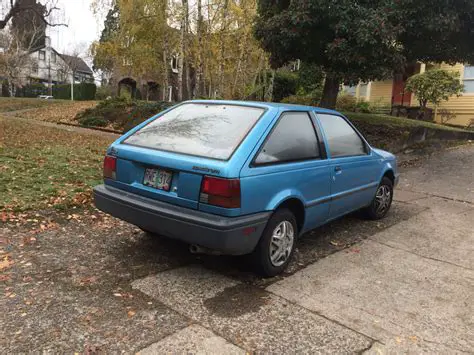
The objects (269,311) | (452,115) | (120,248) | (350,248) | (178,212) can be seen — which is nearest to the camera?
(269,311)

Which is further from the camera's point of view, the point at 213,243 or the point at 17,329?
the point at 213,243

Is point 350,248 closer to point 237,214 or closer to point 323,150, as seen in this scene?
point 323,150

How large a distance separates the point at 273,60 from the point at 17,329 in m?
9.18

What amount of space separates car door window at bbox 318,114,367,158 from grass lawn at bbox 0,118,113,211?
324 cm

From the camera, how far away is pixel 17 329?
286cm

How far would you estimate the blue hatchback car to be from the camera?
11.2 feet

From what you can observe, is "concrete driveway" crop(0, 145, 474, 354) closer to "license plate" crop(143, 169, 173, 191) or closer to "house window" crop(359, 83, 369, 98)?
"license plate" crop(143, 169, 173, 191)

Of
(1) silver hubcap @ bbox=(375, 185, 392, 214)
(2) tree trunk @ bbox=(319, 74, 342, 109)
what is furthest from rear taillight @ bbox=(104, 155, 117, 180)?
(2) tree trunk @ bbox=(319, 74, 342, 109)

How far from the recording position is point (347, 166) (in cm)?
483

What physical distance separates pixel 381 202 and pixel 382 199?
4cm

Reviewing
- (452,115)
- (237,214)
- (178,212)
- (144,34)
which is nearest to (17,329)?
(178,212)

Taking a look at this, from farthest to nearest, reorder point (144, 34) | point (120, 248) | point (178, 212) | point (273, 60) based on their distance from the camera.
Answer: point (144, 34) < point (273, 60) < point (120, 248) < point (178, 212)

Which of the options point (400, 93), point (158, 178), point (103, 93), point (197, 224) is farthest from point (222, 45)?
point (103, 93)

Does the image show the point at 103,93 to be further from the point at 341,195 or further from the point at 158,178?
the point at 158,178
